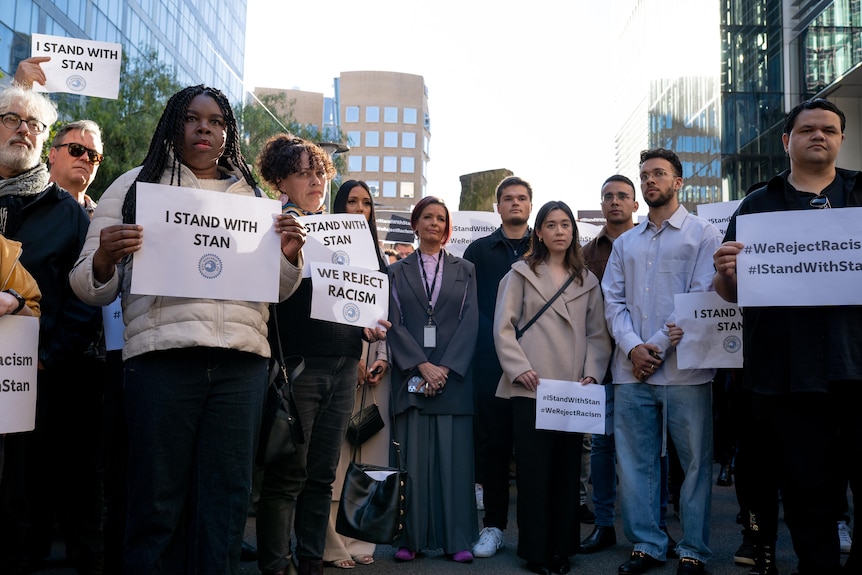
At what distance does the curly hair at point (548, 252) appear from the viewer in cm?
552

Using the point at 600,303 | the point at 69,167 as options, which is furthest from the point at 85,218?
the point at 600,303

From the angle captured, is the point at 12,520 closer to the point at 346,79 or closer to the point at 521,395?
the point at 521,395

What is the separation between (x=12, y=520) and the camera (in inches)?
150

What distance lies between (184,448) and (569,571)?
280 cm

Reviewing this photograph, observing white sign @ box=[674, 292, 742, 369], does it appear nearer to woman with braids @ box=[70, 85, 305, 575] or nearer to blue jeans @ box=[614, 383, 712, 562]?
blue jeans @ box=[614, 383, 712, 562]

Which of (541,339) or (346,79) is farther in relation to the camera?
(346,79)

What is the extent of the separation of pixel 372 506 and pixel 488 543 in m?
1.15

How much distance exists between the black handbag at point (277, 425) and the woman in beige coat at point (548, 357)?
1.87 meters

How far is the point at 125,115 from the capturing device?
1004 inches

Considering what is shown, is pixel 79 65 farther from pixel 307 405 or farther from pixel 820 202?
pixel 820 202

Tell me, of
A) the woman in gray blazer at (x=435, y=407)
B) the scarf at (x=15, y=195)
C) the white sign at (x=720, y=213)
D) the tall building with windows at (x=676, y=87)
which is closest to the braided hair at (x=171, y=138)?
the scarf at (x=15, y=195)

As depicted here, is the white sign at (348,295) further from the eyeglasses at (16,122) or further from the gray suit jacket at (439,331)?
the eyeglasses at (16,122)

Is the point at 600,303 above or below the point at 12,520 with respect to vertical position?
above

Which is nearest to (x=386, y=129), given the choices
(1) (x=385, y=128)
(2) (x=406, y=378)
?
(1) (x=385, y=128)
